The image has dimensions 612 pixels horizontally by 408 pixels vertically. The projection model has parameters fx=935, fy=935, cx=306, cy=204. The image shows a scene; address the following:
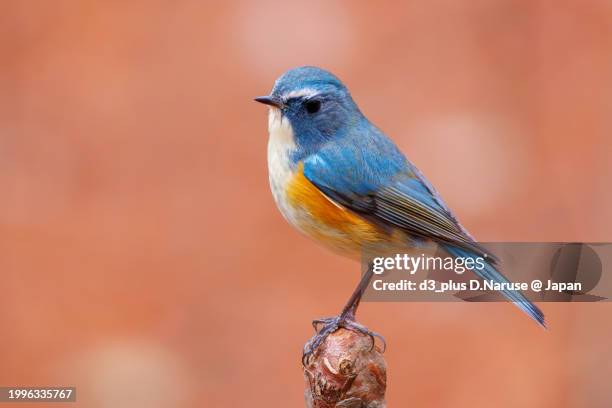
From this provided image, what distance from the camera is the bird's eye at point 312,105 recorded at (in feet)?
9.43

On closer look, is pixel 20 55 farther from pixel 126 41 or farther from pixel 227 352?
pixel 227 352

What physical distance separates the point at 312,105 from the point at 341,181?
25cm

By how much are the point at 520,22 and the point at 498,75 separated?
0.44 m

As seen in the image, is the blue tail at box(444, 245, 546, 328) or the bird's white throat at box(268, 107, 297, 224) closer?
the blue tail at box(444, 245, 546, 328)

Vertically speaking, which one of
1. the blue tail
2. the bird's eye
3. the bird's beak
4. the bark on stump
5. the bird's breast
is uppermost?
the bird's eye

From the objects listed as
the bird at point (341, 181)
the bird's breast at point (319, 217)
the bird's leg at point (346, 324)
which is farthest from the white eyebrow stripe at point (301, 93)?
the bird's leg at point (346, 324)

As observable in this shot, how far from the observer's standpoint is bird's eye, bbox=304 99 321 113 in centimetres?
287

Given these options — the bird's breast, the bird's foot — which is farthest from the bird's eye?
the bird's foot

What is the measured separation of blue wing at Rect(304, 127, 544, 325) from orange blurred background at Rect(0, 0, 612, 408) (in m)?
1.99

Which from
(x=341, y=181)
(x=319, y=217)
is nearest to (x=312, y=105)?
(x=341, y=181)

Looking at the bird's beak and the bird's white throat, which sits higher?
the bird's beak

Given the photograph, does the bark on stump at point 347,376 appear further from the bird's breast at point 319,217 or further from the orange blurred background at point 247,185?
the orange blurred background at point 247,185

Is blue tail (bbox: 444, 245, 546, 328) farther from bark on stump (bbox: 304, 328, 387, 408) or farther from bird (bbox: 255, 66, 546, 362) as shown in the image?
bark on stump (bbox: 304, 328, 387, 408)

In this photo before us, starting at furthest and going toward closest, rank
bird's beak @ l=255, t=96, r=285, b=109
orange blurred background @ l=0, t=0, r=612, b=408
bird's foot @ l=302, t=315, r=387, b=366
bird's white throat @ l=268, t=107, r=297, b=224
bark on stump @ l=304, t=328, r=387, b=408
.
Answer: orange blurred background @ l=0, t=0, r=612, b=408 → bird's white throat @ l=268, t=107, r=297, b=224 → bird's beak @ l=255, t=96, r=285, b=109 → bird's foot @ l=302, t=315, r=387, b=366 → bark on stump @ l=304, t=328, r=387, b=408
